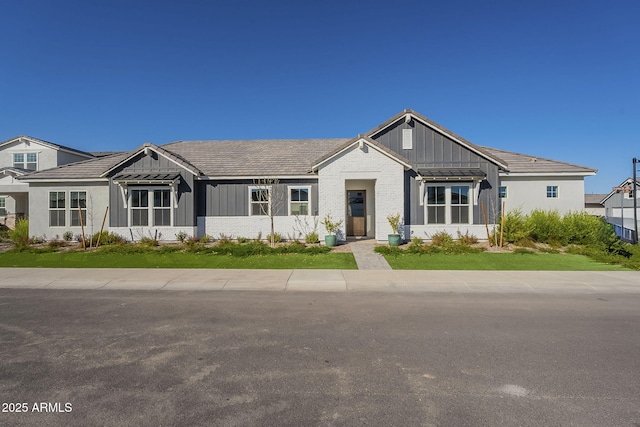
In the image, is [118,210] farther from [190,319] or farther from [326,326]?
[326,326]

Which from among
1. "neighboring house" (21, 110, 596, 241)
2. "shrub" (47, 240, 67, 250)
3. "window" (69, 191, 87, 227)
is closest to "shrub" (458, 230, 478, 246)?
"neighboring house" (21, 110, 596, 241)

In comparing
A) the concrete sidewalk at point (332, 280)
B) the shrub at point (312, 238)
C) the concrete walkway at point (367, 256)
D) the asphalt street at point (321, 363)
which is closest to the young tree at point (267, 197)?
the shrub at point (312, 238)

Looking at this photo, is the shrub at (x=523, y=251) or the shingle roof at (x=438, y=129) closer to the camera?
the shrub at (x=523, y=251)

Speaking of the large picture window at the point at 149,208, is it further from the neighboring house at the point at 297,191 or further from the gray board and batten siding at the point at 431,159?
the gray board and batten siding at the point at 431,159

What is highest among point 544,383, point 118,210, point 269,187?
point 269,187

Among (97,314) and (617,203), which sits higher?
(617,203)

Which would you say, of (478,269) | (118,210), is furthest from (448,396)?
(118,210)

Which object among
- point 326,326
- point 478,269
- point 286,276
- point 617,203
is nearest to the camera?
point 326,326

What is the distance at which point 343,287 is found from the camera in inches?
331

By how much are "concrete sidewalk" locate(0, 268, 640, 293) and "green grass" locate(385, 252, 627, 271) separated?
722 millimetres

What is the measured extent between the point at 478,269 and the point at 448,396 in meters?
8.15

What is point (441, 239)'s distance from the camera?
1541 cm

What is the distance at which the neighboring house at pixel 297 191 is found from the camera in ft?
52.3

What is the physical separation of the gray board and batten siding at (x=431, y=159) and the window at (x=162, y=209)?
449 inches
